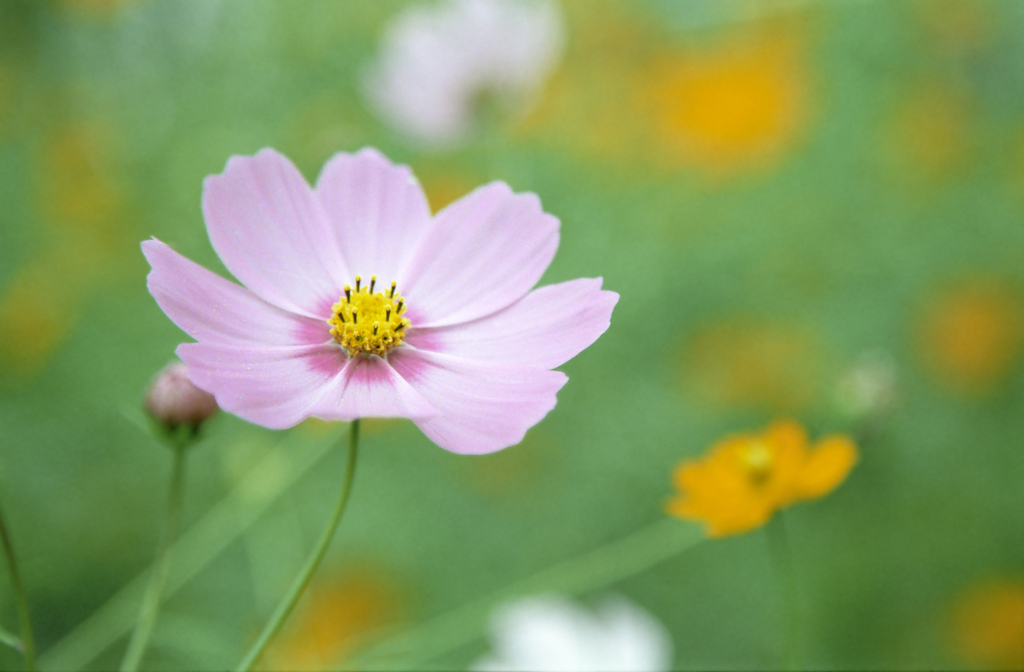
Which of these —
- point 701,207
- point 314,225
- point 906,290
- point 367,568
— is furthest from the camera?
point 701,207

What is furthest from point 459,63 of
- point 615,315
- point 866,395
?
point 866,395

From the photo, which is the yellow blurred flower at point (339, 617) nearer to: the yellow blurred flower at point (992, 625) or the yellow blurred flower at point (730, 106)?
the yellow blurred flower at point (992, 625)

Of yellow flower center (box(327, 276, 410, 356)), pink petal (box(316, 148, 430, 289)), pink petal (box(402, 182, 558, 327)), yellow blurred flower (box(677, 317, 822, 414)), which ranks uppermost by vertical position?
yellow blurred flower (box(677, 317, 822, 414))

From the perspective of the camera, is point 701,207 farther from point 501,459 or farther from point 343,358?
point 343,358

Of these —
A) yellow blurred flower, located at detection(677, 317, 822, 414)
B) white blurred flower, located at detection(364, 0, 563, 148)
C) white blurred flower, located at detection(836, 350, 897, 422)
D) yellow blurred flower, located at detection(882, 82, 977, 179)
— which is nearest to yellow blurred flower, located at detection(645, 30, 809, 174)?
yellow blurred flower, located at detection(882, 82, 977, 179)

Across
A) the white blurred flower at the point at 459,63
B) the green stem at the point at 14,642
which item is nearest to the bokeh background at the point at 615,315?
the white blurred flower at the point at 459,63

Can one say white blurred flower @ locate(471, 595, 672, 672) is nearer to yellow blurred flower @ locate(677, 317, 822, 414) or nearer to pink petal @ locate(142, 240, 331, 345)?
pink petal @ locate(142, 240, 331, 345)

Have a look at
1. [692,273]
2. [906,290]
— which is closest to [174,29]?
[692,273]
